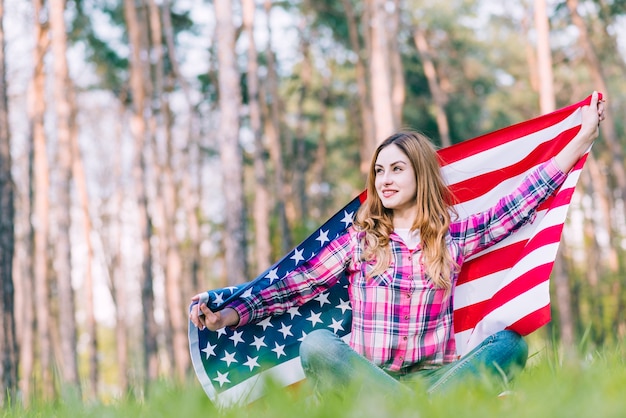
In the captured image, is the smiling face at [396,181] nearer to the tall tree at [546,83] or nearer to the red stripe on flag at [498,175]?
the red stripe on flag at [498,175]

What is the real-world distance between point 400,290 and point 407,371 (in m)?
0.38

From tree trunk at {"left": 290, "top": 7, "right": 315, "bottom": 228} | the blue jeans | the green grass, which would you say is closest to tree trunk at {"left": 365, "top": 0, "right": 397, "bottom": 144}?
the blue jeans

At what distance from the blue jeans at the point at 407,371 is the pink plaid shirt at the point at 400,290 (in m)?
0.14

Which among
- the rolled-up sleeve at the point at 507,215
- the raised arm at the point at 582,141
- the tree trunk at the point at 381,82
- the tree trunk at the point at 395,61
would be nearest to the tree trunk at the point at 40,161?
the tree trunk at the point at 381,82

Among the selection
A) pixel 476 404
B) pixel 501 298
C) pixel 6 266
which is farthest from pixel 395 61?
pixel 476 404

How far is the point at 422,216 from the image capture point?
11.2 ft

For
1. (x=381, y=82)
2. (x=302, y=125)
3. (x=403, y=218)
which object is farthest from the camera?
(x=302, y=125)

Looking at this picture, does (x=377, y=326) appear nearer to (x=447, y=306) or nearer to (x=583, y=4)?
(x=447, y=306)

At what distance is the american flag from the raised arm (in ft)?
0.33

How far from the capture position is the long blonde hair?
10.9ft

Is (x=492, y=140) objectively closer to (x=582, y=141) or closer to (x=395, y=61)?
(x=582, y=141)

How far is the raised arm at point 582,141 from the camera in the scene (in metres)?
3.69

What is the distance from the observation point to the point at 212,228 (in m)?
25.7

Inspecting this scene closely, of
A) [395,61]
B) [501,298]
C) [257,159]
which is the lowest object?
[501,298]
